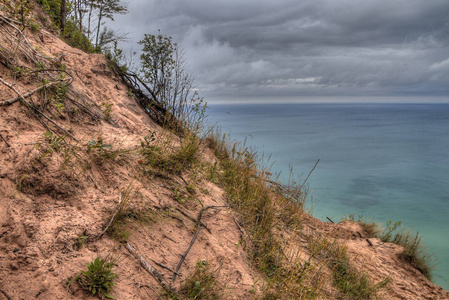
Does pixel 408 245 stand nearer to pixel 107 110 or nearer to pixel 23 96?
pixel 107 110

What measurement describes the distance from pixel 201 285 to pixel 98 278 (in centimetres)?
112

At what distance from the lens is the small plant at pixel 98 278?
2568 mm

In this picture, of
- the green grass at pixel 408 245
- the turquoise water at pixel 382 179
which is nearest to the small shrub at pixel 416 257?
the green grass at pixel 408 245

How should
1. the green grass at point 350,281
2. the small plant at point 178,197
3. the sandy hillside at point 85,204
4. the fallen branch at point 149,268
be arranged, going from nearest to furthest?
1. the sandy hillside at point 85,204
2. the fallen branch at point 149,268
3. the small plant at point 178,197
4. the green grass at point 350,281

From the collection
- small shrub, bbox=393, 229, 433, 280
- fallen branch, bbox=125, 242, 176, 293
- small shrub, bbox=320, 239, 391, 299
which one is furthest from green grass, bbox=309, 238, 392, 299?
fallen branch, bbox=125, 242, 176, 293

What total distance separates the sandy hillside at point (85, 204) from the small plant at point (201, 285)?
10cm

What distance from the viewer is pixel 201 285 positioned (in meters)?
3.22

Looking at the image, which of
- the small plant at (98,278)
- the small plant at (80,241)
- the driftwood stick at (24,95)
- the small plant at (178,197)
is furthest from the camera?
the small plant at (178,197)

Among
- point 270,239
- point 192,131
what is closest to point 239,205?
point 270,239

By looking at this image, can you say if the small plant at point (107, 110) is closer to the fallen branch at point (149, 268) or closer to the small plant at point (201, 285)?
the fallen branch at point (149, 268)

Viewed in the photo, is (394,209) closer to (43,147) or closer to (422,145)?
(43,147)

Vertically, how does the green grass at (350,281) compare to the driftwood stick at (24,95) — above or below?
below

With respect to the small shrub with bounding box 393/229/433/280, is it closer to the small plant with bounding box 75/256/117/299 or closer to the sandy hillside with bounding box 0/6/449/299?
the sandy hillside with bounding box 0/6/449/299

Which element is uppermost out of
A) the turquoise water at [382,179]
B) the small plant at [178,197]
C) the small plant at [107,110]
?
the small plant at [107,110]
